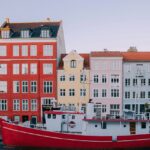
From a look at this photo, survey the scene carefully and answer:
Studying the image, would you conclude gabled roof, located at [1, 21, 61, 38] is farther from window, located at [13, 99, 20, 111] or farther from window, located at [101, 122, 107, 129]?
window, located at [101, 122, 107, 129]

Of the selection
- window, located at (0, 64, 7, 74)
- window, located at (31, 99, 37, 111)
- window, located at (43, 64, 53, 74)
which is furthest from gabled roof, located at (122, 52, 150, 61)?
window, located at (0, 64, 7, 74)

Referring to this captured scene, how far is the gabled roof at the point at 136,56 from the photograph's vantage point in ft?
200

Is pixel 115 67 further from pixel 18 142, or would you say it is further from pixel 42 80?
pixel 18 142

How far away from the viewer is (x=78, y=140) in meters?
41.8

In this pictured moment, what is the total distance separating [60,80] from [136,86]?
11342 mm

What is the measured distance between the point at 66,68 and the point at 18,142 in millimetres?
19688

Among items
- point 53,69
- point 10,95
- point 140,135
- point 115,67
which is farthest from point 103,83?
point 140,135

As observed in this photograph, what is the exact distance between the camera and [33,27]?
63.2 metres

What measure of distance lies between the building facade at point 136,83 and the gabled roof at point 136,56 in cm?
30

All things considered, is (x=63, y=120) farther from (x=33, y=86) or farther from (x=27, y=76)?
(x=27, y=76)

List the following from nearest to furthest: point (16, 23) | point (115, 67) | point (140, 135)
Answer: point (140, 135) < point (115, 67) < point (16, 23)

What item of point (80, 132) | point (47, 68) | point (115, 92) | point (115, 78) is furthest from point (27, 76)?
point (80, 132)

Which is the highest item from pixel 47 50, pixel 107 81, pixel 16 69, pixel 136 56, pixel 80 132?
pixel 47 50

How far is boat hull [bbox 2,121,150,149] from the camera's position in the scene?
41.8m
